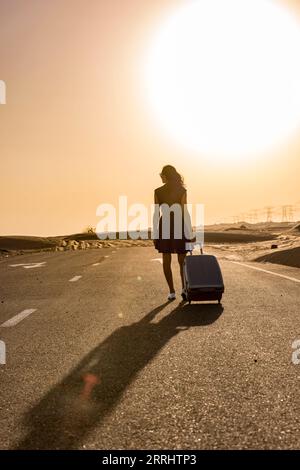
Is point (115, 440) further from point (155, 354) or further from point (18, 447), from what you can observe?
point (155, 354)

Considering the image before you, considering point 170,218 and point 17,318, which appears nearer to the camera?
point 17,318

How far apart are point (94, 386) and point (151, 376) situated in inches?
21.1

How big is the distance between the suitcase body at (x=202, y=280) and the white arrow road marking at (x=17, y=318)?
8.43 ft

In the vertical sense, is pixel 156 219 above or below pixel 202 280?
above

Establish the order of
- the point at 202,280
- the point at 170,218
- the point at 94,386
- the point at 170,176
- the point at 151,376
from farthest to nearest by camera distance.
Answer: the point at 170,218, the point at 170,176, the point at 202,280, the point at 151,376, the point at 94,386

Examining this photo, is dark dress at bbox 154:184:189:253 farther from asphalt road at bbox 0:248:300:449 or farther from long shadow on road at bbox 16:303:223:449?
long shadow on road at bbox 16:303:223:449

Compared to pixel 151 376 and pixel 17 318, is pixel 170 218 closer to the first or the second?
pixel 17 318

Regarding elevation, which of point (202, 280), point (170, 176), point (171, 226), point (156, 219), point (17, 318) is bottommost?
point (17, 318)

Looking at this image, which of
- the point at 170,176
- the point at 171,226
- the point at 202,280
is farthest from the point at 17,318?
the point at 170,176

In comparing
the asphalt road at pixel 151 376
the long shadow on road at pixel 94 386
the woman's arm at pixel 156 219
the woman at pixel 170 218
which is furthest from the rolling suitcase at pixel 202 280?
the long shadow on road at pixel 94 386

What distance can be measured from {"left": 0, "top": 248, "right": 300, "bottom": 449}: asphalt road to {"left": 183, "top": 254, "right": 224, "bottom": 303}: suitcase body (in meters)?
0.23

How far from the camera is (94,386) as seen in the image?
5.00 meters

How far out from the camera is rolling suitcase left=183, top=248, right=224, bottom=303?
9688 mm
